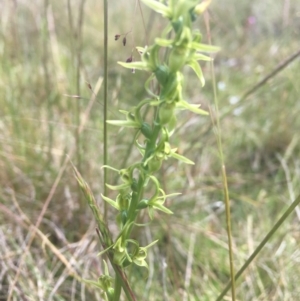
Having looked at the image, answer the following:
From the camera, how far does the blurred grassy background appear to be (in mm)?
980

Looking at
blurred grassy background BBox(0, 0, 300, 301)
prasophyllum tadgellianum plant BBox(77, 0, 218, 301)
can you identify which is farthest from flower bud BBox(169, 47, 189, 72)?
blurred grassy background BBox(0, 0, 300, 301)

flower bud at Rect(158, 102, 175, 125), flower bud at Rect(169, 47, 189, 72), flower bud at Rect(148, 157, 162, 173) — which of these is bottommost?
flower bud at Rect(148, 157, 162, 173)

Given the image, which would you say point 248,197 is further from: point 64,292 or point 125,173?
point 125,173

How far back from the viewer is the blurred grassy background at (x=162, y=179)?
980mm

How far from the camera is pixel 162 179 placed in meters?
1.01

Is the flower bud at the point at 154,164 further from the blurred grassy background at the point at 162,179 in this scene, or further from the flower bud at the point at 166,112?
the blurred grassy background at the point at 162,179

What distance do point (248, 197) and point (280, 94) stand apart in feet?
2.12

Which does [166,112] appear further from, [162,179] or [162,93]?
[162,179]

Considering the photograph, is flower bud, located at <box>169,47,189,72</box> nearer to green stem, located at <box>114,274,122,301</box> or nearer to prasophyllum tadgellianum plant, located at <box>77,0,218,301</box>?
prasophyllum tadgellianum plant, located at <box>77,0,218,301</box>

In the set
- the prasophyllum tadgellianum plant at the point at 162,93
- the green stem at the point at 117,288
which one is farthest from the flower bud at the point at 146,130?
the green stem at the point at 117,288

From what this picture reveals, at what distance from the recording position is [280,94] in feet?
6.06

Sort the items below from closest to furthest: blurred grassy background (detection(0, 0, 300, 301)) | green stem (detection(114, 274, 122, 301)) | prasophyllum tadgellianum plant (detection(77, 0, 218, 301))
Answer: prasophyllum tadgellianum plant (detection(77, 0, 218, 301)) < green stem (detection(114, 274, 122, 301)) < blurred grassy background (detection(0, 0, 300, 301))

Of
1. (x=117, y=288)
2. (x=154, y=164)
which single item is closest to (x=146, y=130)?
(x=154, y=164)

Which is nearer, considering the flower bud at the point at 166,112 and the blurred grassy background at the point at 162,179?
the flower bud at the point at 166,112
